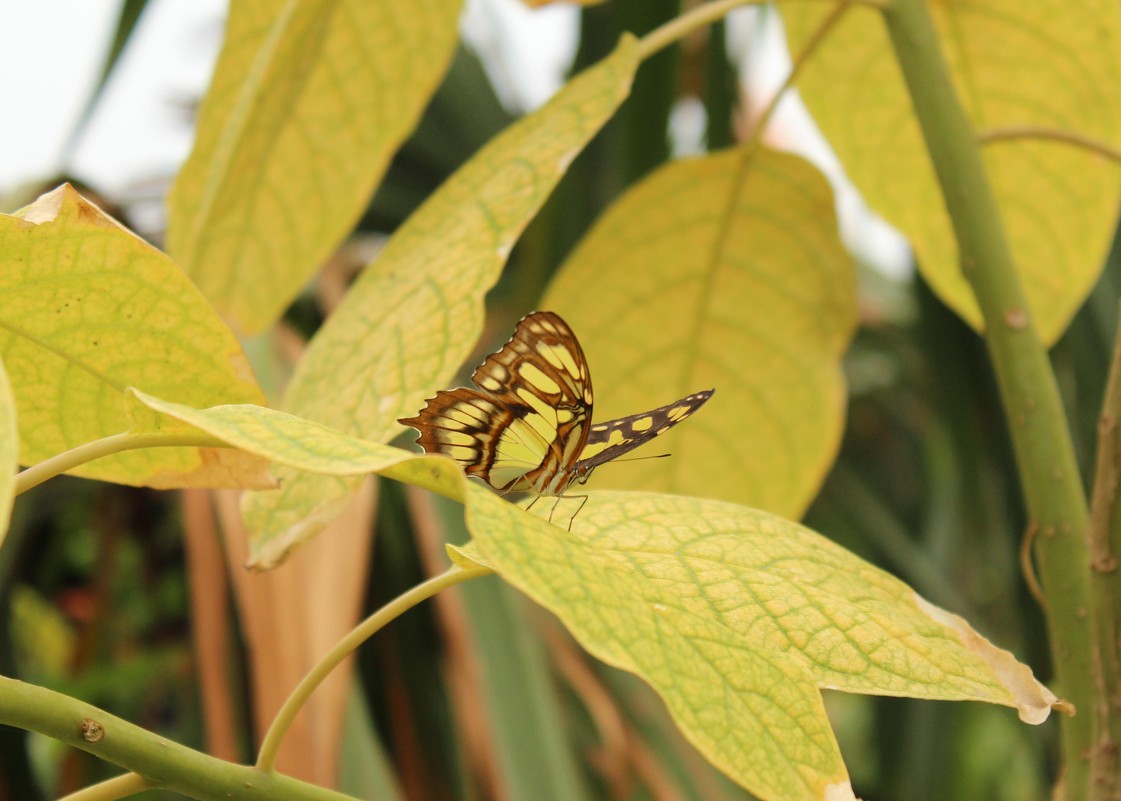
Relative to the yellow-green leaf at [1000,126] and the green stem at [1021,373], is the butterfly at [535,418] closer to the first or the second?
the green stem at [1021,373]

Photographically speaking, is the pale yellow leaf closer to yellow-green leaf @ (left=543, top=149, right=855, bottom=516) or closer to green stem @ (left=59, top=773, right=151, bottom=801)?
green stem @ (left=59, top=773, right=151, bottom=801)

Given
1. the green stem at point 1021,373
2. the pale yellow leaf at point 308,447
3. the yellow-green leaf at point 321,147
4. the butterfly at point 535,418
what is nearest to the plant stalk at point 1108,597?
the green stem at point 1021,373

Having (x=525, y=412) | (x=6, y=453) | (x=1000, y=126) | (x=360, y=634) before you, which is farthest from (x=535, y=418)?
(x=1000, y=126)

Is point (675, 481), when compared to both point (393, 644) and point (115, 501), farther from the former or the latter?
point (115, 501)

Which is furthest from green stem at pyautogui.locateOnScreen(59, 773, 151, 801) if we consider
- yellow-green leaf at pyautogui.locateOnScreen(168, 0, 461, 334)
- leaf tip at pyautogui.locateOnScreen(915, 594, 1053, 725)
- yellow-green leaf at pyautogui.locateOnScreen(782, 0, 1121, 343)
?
yellow-green leaf at pyautogui.locateOnScreen(782, 0, 1121, 343)

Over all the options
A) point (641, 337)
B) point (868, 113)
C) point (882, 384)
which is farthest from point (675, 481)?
point (882, 384)
